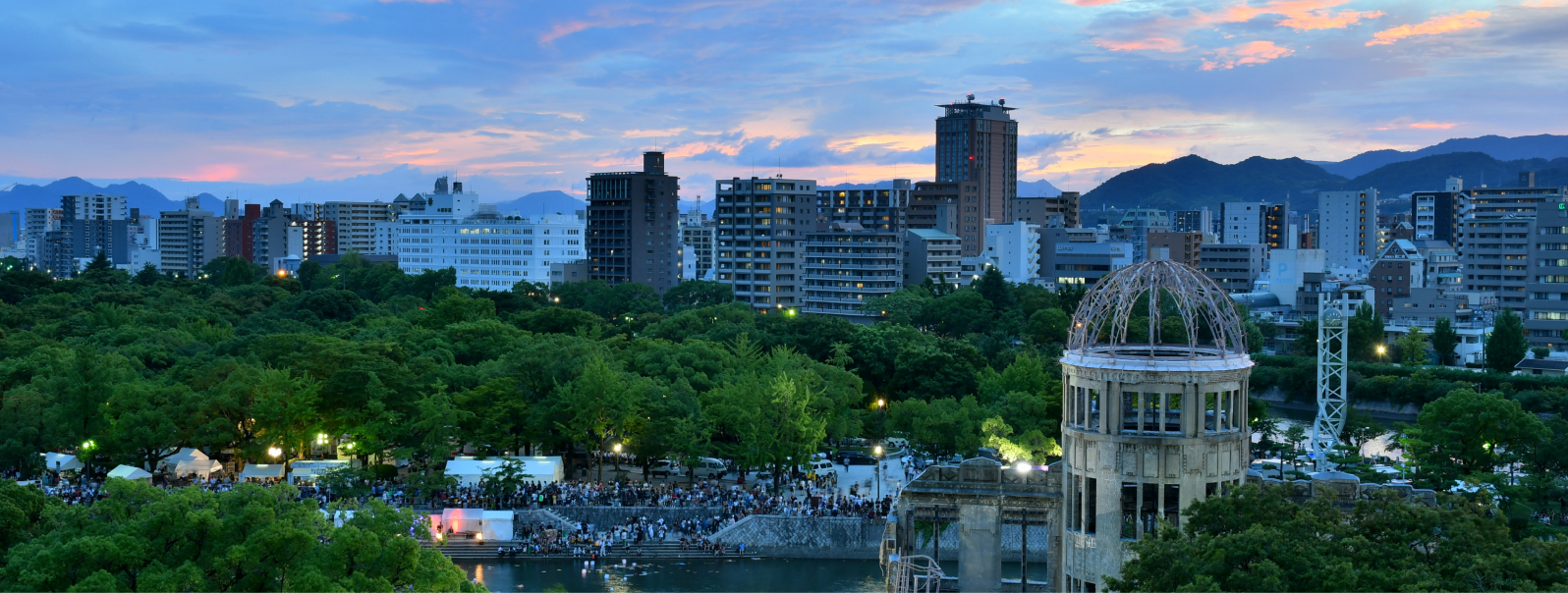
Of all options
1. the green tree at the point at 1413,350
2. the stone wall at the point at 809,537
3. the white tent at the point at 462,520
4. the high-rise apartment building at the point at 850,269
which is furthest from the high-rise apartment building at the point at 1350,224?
the white tent at the point at 462,520

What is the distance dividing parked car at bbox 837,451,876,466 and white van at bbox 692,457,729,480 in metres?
5.32

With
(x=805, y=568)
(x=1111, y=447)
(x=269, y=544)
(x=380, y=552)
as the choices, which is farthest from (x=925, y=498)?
(x=805, y=568)

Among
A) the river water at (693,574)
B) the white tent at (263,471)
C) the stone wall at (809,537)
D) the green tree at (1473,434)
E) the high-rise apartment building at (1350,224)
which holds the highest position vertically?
the high-rise apartment building at (1350,224)

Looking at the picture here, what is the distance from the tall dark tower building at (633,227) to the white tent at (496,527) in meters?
90.7

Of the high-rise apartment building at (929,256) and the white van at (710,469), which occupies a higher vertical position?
the high-rise apartment building at (929,256)

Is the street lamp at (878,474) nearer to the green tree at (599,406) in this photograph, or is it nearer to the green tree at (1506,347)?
the green tree at (599,406)

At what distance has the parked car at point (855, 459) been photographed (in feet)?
188

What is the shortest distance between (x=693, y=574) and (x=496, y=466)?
10275 millimetres

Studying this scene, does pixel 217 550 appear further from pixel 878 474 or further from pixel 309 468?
pixel 878 474

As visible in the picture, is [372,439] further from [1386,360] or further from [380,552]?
[1386,360]

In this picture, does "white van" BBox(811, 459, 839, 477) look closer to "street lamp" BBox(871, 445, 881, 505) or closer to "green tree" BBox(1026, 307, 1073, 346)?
"street lamp" BBox(871, 445, 881, 505)

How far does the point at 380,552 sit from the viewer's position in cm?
2575

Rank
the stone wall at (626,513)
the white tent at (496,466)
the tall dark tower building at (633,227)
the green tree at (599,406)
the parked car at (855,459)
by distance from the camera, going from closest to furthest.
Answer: the stone wall at (626,513) → the white tent at (496,466) → the green tree at (599,406) → the parked car at (855,459) → the tall dark tower building at (633,227)

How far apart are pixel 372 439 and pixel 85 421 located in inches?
487
